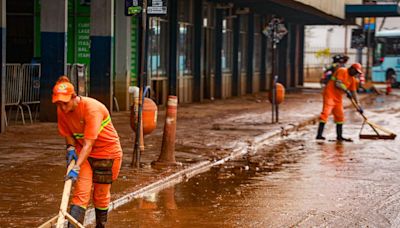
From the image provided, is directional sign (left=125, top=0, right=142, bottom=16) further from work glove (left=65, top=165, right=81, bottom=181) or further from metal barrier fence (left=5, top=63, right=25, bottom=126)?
work glove (left=65, top=165, right=81, bottom=181)

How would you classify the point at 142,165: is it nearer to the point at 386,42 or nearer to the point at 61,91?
the point at 61,91

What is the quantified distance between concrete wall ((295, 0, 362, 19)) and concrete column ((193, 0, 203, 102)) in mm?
3377

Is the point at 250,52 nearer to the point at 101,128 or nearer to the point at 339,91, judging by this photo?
the point at 339,91

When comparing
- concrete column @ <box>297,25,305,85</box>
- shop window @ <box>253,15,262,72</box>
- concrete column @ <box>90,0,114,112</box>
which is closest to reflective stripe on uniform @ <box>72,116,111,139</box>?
concrete column @ <box>90,0,114,112</box>

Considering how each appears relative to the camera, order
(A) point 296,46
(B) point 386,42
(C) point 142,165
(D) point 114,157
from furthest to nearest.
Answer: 1. (B) point 386,42
2. (A) point 296,46
3. (C) point 142,165
4. (D) point 114,157

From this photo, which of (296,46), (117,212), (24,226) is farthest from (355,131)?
(296,46)

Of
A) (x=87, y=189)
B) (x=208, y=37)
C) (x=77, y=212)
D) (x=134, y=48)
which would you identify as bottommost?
(x=77, y=212)

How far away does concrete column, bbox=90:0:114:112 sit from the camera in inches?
866

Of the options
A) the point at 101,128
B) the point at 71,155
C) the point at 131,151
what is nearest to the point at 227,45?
the point at 131,151

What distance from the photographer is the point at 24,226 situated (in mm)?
9062

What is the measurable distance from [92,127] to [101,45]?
1414 centimetres

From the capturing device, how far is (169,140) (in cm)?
1423

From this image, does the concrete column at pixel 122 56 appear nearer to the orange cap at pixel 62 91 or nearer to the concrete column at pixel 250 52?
the concrete column at pixel 250 52

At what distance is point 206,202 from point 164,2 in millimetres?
3946
